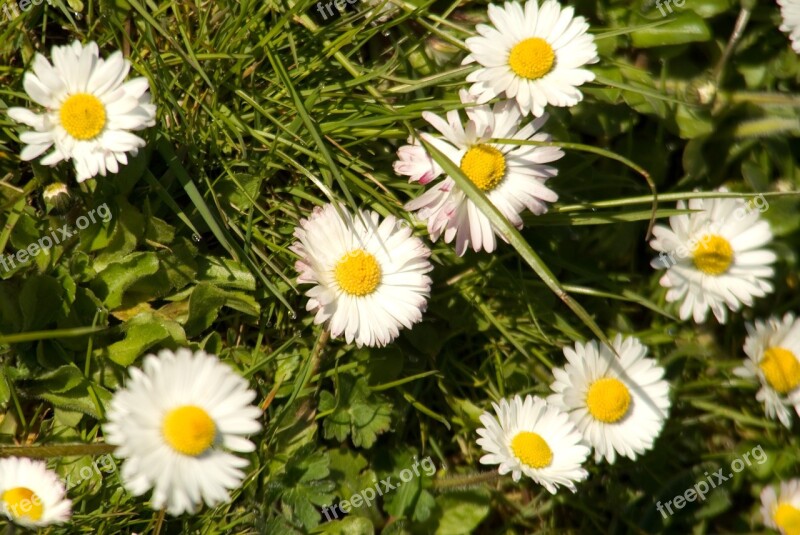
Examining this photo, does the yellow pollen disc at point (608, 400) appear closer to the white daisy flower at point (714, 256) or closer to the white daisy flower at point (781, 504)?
the white daisy flower at point (714, 256)

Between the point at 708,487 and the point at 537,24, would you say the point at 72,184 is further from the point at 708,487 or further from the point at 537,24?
the point at 708,487

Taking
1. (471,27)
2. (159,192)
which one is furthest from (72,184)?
(471,27)

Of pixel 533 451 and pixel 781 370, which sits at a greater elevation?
pixel 781 370

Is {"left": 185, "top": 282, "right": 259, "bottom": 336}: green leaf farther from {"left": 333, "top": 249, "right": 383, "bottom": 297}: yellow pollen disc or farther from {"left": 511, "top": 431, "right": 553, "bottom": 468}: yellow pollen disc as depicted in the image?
{"left": 511, "top": 431, "right": 553, "bottom": 468}: yellow pollen disc

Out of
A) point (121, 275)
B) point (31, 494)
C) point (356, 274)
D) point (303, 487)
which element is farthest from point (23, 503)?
point (356, 274)

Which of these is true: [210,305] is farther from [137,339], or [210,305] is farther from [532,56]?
[532,56]

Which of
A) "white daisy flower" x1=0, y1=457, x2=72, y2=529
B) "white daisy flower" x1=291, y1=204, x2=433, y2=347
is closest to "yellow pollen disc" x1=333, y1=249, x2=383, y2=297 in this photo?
"white daisy flower" x1=291, y1=204, x2=433, y2=347

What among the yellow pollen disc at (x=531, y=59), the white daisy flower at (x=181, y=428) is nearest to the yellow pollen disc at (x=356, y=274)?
the white daisy flower at (x=181, y=428)
